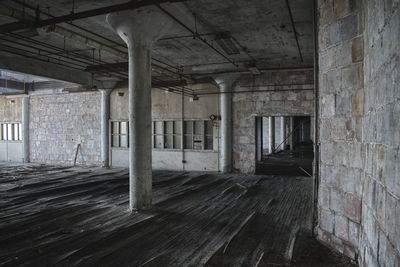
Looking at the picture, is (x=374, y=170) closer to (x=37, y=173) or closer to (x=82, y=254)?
(x=82, y=254)

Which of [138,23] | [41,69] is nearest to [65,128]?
[41,69]

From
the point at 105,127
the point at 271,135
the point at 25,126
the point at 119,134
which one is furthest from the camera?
the point at 271,135

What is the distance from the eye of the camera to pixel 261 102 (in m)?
10.5

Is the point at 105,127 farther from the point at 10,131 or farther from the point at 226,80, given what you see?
the point at 10,131

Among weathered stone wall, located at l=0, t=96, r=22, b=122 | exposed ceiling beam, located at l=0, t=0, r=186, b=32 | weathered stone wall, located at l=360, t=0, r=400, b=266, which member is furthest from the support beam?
weathered stone wall, located at l=360, t=0, r=400, b=266

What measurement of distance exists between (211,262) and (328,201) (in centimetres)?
175

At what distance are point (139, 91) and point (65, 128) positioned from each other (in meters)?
9.73

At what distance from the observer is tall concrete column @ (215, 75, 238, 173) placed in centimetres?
1066

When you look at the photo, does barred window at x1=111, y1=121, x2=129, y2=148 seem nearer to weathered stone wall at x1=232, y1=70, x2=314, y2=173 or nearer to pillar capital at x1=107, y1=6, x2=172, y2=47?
weathered stone wall at x1=232, y1=70, x2=314, y2=173

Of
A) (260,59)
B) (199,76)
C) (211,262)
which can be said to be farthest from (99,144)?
(211,262)

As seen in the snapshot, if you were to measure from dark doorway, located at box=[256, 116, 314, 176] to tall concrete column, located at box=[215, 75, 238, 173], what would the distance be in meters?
1.18

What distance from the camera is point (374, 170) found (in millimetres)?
2574

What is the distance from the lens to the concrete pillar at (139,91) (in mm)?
5461

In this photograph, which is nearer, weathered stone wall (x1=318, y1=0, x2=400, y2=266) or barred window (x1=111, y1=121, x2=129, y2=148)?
weathered stone wall (x1=318, y1=0, x2=400, y2=266)
